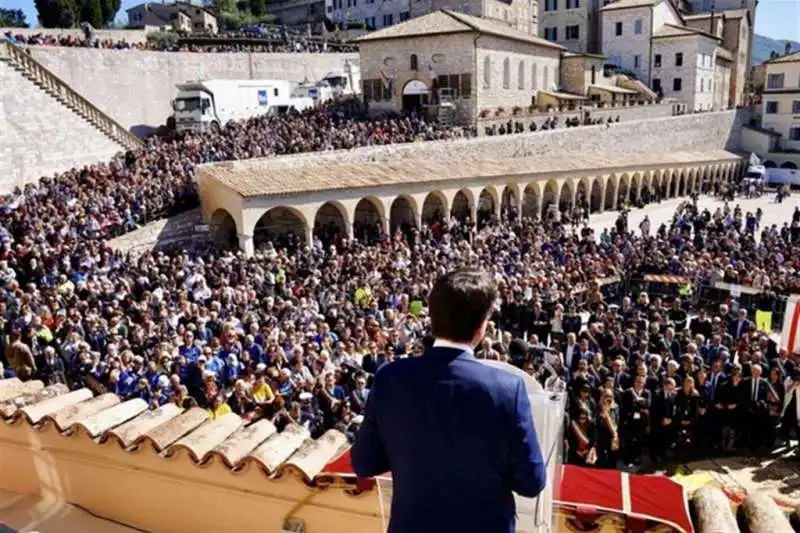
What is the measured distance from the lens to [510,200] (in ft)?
108

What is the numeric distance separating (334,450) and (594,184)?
34060 millimetres

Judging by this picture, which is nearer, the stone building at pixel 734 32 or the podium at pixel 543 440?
the podium at pixel 543 440

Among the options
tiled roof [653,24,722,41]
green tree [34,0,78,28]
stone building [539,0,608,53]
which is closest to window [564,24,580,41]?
stone building [539,0,608,53]

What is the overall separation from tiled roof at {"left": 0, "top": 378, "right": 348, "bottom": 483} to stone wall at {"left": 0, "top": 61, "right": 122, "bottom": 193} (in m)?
23.5

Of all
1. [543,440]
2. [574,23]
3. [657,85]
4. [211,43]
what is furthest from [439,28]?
[543,440]

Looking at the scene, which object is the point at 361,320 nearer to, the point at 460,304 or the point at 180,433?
the point at 180,433

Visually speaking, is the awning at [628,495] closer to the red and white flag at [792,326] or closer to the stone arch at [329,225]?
the red and white flag at [792,326]

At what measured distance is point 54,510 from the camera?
4527mm

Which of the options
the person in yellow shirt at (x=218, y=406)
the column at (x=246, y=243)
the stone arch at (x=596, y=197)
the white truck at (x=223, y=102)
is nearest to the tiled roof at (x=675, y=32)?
the stone arch at (x=596, y=197)

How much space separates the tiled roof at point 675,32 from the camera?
5016cm

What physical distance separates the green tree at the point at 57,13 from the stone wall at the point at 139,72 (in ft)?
43.8

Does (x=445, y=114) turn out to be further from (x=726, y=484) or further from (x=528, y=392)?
(x=528, y=392)

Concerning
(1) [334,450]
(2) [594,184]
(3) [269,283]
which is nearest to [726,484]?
(1) [334,450]

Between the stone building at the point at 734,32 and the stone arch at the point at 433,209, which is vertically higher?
the stone building at the point at 734,32
